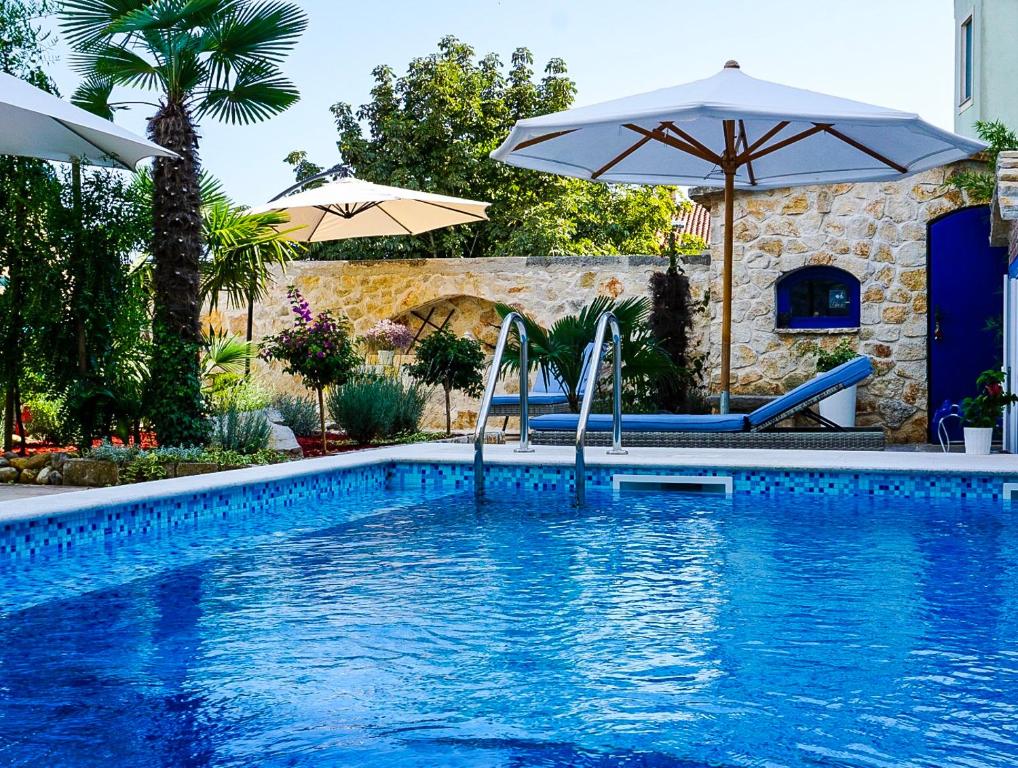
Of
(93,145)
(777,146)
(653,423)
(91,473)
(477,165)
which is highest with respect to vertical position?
(477,165)

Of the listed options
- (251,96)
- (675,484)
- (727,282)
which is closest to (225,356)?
(251,96)

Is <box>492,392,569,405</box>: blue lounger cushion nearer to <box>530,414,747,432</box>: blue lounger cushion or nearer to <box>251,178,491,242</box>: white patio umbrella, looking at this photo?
<box>530,414,747,432</box>: blue lounger cushion

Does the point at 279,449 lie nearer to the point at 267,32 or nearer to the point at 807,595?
the point at 267,32

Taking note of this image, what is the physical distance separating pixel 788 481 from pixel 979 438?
1978 millimetres

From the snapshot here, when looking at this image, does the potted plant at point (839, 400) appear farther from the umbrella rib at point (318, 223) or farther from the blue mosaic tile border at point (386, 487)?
the umbrella rib at point (318, 223)

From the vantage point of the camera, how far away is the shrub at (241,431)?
8.82 m

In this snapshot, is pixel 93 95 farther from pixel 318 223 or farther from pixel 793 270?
pixel 793 270

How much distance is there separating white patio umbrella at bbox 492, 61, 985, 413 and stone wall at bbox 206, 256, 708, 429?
273cm

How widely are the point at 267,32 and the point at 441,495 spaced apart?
12.9 feet

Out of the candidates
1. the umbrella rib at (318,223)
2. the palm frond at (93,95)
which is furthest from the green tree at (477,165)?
the palm frond at (93,95)

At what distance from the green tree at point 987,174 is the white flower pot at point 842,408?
7.14 ft

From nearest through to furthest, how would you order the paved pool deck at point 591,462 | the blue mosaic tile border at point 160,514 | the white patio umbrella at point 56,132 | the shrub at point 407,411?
the blue mosaic tile border at point 160,514
the paved pool deck at point 591,462
the white patio umbrella at point 56,132
the shrub at point 407,411

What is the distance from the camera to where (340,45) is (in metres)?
23.0

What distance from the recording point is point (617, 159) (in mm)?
9156
